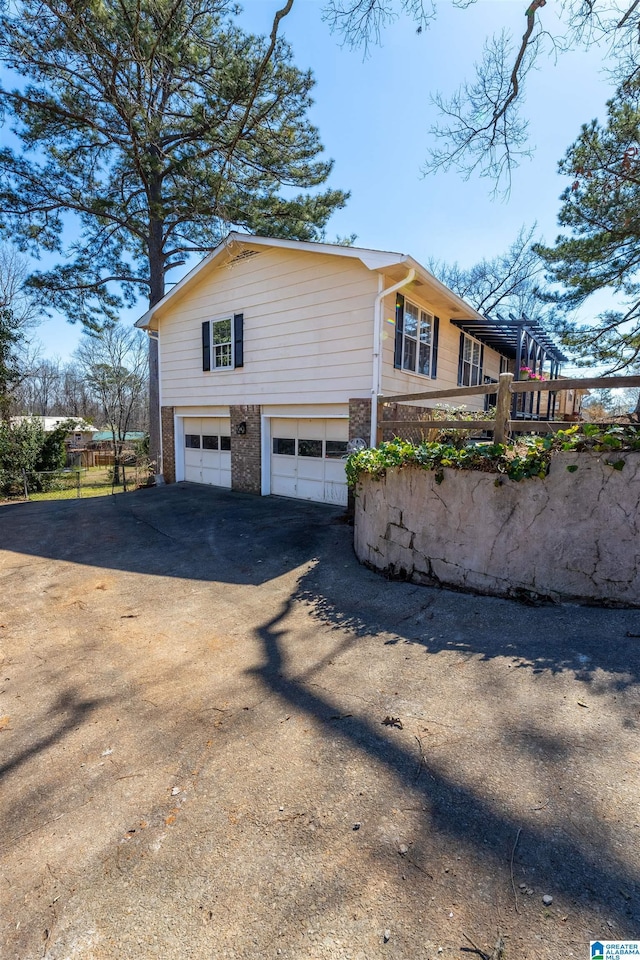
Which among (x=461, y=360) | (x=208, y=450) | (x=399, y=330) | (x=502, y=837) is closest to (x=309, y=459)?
(x=399, y=330)

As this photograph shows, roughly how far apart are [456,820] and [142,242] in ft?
59.3

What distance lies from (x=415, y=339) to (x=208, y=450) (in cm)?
640

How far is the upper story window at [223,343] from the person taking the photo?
10789mm

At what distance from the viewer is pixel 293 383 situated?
9.74m

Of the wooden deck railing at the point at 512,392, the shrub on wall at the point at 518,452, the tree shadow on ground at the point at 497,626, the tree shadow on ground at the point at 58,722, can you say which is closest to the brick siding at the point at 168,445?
the shrub on wall at the point at 518,452

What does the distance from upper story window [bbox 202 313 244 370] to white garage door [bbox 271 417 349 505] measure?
204 cm

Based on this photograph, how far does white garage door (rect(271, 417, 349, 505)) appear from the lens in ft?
30.8

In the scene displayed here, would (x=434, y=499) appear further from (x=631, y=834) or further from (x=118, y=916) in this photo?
(x=118, y=916)

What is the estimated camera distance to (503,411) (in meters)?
4.67

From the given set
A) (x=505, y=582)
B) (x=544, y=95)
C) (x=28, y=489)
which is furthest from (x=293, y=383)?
(x=28, y=489)

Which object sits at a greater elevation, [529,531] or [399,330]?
[399,330]

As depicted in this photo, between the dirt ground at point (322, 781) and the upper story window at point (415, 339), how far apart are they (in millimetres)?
5915

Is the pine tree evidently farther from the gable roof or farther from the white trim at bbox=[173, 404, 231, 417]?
the white trim at bbox=[173, 404, 231, 417]
